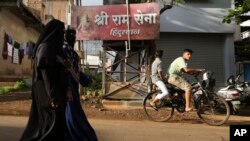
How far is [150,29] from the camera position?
47.1 feet

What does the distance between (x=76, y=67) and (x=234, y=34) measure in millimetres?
14155

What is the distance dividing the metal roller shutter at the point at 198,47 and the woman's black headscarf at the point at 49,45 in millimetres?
13570

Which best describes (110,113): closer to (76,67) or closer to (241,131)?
(76,67)

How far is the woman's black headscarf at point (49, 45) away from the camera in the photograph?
5521 mm

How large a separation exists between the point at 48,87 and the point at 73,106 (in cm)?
60

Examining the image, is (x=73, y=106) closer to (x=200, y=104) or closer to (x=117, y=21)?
(x=200, y=104)

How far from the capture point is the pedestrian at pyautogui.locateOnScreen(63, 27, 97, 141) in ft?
19.5

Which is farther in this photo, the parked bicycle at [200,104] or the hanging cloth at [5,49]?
the hanging cloth at [5,49]

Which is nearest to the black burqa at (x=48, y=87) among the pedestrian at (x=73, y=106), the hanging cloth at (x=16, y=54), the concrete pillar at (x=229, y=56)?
the pedestrian at (x=73, y=106)

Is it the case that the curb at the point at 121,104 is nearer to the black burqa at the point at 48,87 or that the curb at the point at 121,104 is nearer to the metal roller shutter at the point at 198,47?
the metal roller shutter at the point at 198,47

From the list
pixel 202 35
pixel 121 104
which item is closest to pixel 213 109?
pixel 121 104

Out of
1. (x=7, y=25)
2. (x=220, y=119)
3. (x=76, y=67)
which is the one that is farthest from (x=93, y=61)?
(x=76, y=67)

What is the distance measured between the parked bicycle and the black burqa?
608 cm

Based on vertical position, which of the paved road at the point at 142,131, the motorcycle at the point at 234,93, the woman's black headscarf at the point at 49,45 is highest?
the woman's black headscarf at the point at 49,45
